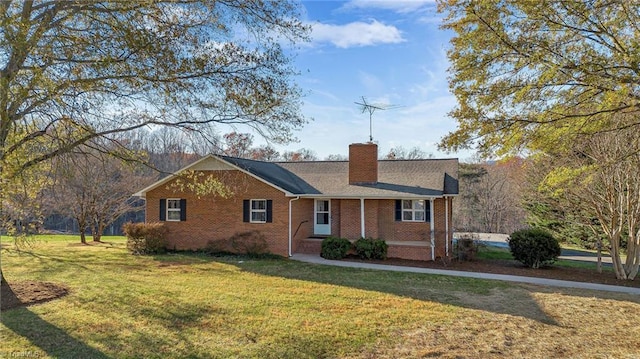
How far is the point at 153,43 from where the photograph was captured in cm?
731

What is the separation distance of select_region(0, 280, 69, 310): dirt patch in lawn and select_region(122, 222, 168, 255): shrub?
619 centimetres

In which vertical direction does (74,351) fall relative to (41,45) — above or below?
below

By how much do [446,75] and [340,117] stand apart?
949 cm

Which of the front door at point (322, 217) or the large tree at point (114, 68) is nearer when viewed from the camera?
the large tree at point (114, 68)

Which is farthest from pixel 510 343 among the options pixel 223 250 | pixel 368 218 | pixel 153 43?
pixel 223 250

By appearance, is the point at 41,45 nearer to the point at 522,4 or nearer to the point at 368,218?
the point at 522,4

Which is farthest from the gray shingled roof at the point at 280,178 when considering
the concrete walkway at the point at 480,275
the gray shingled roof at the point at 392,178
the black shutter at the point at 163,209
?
the black shutter at the point at 163,209

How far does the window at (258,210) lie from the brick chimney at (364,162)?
4529 mm

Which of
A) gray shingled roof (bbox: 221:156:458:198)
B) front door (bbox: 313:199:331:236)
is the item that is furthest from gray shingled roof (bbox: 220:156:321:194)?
front door (bbox: 313:199:331:236)

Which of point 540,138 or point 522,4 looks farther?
point 540,138

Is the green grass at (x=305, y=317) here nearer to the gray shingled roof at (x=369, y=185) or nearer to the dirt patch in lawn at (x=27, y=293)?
the dirt patch in lawn at (x=27, y=293)

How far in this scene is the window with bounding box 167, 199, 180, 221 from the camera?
16891 mm

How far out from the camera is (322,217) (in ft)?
59.5

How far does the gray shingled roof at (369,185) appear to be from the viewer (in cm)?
1602
